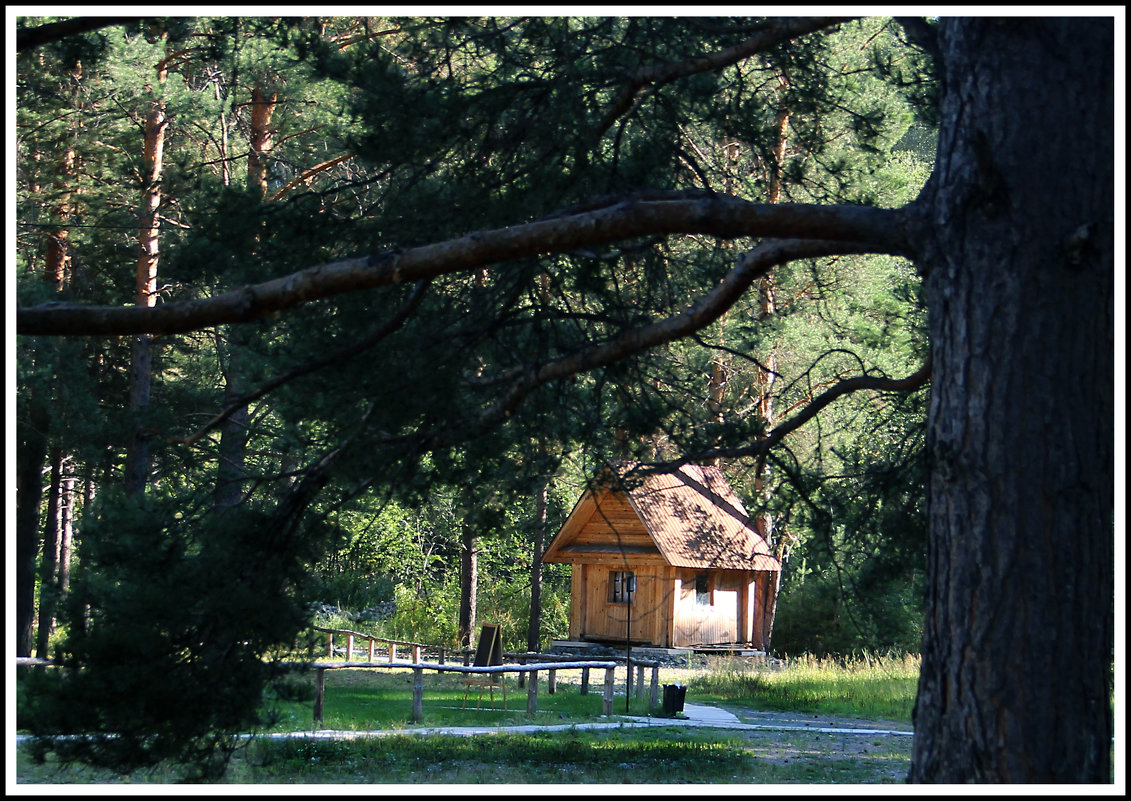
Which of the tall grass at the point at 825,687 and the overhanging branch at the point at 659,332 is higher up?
the overhanging branch at the point at 659,332

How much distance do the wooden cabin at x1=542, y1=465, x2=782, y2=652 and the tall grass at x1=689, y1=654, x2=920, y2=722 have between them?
2748 mm

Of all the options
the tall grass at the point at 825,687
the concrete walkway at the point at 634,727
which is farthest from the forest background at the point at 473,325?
the tall grass at the point at 825,687

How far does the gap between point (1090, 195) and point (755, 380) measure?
67.7ft

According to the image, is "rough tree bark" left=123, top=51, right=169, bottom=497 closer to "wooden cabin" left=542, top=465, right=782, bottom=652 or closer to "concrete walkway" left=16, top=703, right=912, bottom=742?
"concrete walkway" left=16, top=703, right=912, bottom=742

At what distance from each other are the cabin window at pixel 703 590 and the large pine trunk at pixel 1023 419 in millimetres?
22204

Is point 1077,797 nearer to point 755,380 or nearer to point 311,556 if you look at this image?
point 311,556

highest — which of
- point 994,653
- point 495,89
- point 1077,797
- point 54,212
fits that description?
point 54,212

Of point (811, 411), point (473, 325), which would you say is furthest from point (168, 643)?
point (811, 411)

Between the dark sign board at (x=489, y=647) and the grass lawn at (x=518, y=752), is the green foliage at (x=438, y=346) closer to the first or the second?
the grass lawn at (x=518, y=752)

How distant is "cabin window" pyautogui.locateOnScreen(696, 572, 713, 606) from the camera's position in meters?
26.3

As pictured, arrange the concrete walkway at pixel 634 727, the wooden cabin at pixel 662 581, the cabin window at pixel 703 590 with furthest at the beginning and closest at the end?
1. the cabin window at pixel 703 590
2. the wooden cabin at pixel 662 581
3. the concrete walkway at pixel 634 727

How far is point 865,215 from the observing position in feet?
15.3

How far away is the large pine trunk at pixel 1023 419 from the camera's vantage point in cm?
407

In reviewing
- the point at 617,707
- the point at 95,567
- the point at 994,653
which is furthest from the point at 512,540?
the point at 994,653
